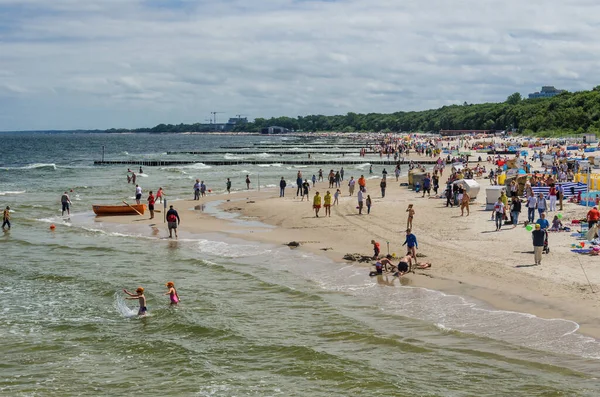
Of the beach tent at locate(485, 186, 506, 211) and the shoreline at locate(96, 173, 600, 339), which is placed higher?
the beach tent at locate(485, 186, 506, 211)

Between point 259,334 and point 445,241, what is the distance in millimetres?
10015

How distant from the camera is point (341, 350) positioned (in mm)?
13414

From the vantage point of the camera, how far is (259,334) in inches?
575

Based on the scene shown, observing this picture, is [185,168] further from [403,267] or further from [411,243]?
[403,267]

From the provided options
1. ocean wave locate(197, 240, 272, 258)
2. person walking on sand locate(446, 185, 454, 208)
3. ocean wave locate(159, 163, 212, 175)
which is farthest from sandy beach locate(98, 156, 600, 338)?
ocean wave locate(159, 163, 212, 175)

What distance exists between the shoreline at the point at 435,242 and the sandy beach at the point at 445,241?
21mm

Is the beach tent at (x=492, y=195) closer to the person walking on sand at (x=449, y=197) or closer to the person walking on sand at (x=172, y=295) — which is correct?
the person walking on sand at (x=449, y=197)

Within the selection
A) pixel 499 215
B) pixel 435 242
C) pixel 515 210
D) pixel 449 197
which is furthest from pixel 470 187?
pixel 435 242

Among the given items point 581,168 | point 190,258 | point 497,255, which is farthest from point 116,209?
point 581,168

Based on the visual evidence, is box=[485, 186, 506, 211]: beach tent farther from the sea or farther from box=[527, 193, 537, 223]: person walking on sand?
the sea

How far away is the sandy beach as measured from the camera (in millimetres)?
15906

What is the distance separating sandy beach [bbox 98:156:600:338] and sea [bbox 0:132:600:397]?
82cm

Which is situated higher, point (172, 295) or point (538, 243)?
point (538, 243)

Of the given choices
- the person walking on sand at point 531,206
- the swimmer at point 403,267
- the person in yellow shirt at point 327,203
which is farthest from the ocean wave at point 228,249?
the person walking on sand at point 531,206
